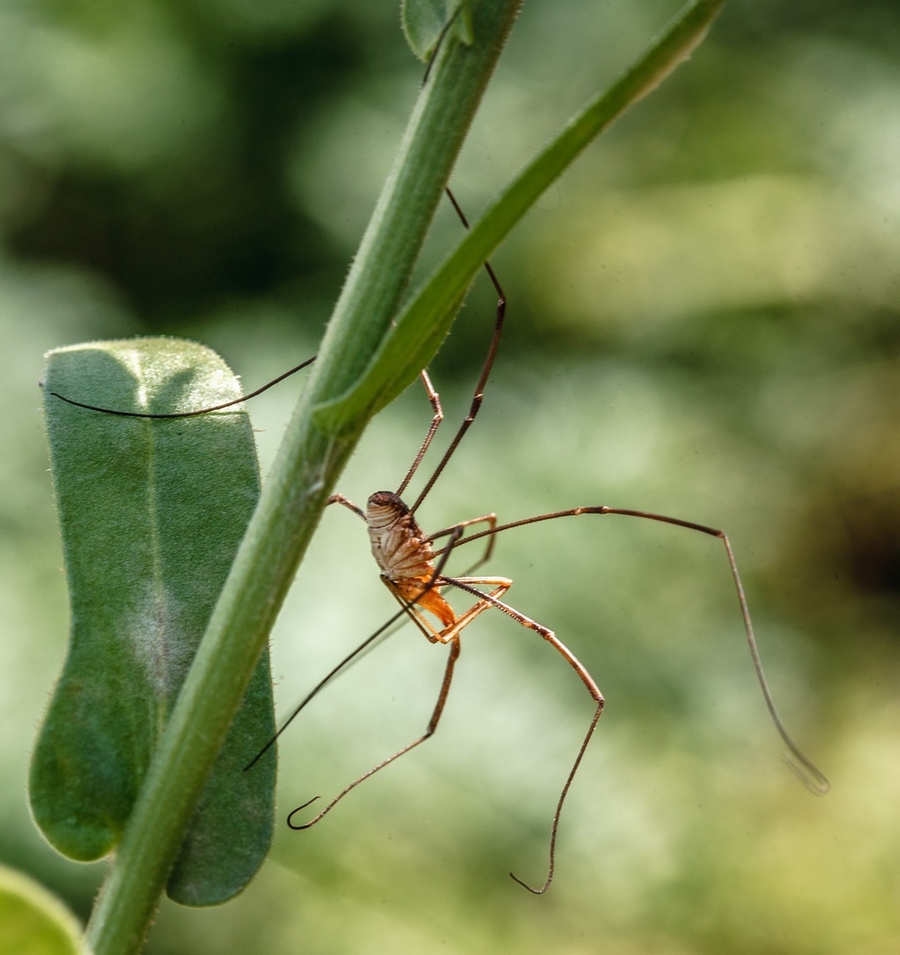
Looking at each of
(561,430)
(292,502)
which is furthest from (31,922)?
(561,430)

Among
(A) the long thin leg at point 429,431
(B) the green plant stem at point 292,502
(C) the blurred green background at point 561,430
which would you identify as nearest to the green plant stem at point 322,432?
(B) the green plant stem at point 292,502

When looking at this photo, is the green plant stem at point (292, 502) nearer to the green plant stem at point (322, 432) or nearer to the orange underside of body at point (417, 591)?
the green plant stem at point (322, 432)

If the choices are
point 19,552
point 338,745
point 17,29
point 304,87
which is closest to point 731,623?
point 338,745

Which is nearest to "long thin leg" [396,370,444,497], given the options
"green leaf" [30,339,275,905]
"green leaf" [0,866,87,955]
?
"green leaf" [30,339,275,905]

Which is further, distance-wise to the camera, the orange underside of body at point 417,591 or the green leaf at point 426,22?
the orange underside of body at point 417,591

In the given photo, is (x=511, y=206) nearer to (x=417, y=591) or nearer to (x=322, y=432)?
(x=322, y=432)
